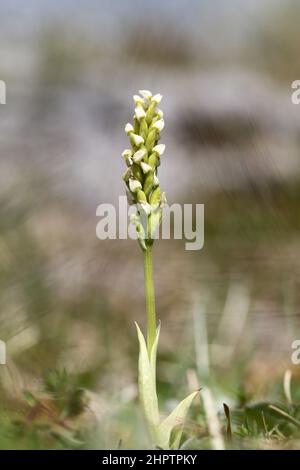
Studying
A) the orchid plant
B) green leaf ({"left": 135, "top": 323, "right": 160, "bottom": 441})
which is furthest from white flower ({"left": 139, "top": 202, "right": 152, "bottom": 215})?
Answer: green leaf ({"left": 135, "top": 323, "right": 160, "bottom": 441})

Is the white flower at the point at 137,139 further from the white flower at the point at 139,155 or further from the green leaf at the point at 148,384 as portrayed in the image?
the green leaf at the point at 148,384

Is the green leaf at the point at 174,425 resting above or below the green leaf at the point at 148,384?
below

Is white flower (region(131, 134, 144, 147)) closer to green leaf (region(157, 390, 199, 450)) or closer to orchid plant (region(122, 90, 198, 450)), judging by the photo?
orchid plant (region(122, 90, 198, 450))

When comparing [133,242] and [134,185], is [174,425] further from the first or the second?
[133,242]

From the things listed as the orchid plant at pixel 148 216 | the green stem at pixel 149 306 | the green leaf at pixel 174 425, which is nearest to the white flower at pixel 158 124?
the orchid plant at pixel 148 216

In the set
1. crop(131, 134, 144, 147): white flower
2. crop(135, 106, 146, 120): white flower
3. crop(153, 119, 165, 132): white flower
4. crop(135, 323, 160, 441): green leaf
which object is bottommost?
crop(135, 323, 160, 441): green leaf
